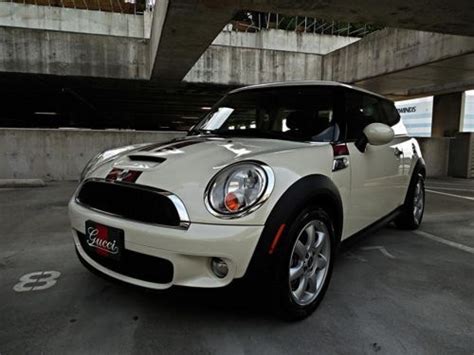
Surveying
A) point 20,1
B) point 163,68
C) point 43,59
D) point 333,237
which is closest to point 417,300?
point 333,237

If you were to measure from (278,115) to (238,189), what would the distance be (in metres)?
1.21

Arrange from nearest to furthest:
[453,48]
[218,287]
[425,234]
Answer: [218,287]
[425,234]
[453,48]

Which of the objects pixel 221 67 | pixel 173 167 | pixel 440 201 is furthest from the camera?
pixel 221 67

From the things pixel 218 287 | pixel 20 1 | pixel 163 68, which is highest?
pixel 20 1

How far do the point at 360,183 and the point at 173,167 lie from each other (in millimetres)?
1382

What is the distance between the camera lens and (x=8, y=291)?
230cm

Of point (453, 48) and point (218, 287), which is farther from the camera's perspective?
point (453, 48)

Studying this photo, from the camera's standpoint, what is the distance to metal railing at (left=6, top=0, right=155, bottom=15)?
46.1ft

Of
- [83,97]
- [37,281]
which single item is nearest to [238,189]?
[37,281]

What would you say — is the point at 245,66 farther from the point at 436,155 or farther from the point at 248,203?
the point at 248,203

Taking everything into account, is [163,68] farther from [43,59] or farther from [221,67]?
[43,59]

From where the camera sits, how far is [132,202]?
1.81 metres

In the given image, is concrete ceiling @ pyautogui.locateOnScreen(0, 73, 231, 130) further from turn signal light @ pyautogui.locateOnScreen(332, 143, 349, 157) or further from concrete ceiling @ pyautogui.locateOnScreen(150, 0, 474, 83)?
turn signal light @ pyautogui.locateOnScreen(332, 143, 349, 157)

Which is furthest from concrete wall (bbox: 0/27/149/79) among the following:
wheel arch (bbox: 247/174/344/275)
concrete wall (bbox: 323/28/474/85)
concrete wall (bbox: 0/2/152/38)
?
wheel arch (bbox: 247/174/344/275)
